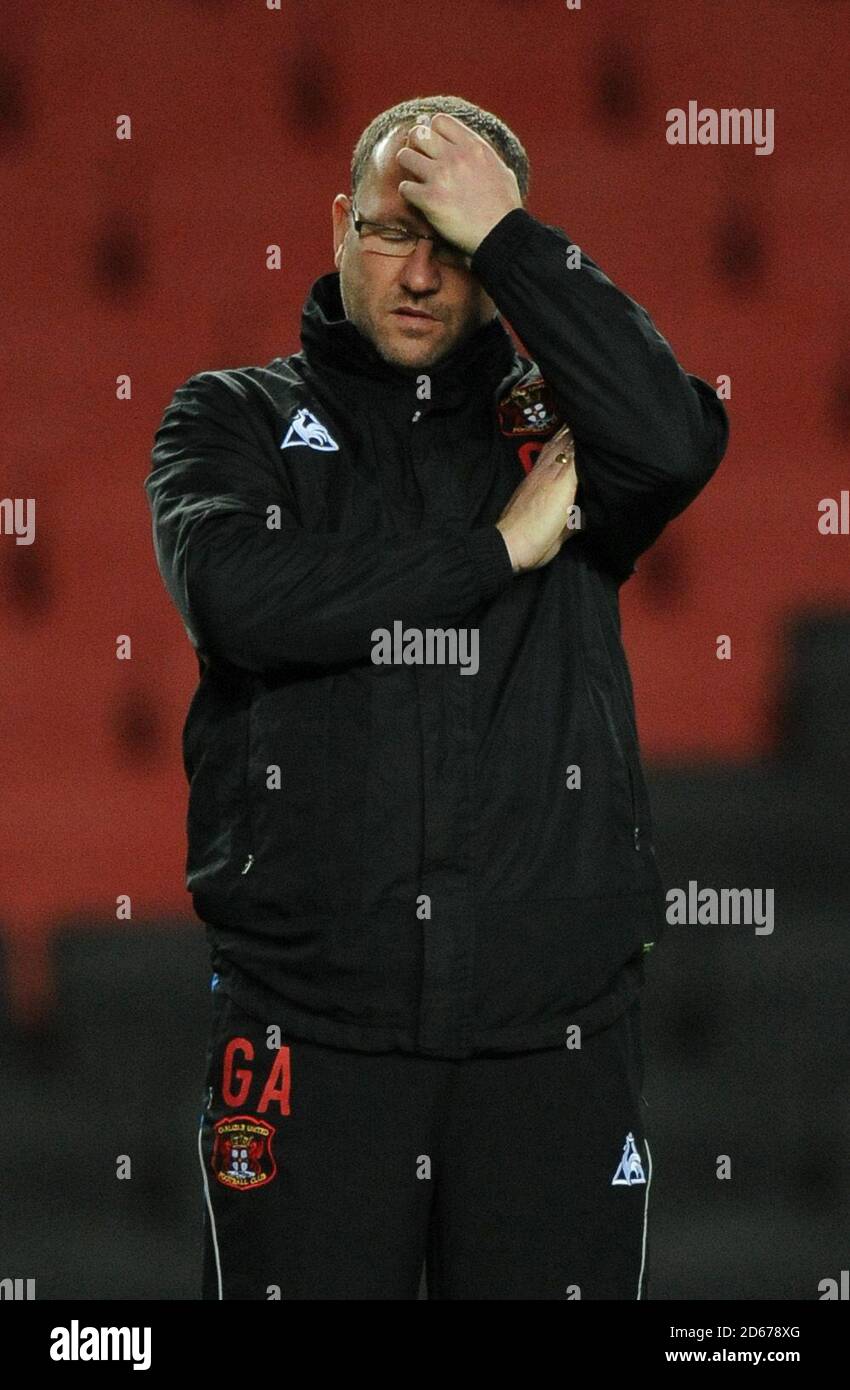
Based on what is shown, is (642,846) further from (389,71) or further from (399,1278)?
(389,71)

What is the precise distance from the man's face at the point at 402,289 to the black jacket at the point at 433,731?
0.05 meters

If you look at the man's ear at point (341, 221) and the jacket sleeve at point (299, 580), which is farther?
the man's ear at point (341, 221)

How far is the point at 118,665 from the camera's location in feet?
5.60

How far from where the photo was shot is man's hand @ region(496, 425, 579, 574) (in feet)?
2.95

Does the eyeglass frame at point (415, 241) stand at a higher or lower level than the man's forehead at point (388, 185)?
lower

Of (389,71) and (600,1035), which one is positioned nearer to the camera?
(600,1035)

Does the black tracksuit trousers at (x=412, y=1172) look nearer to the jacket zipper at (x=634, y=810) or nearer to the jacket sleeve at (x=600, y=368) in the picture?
the jacket zipper at (x=634, y=810)

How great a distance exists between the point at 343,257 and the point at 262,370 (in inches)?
2.9

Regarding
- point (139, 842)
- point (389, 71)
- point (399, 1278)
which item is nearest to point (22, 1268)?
point (139, 842)

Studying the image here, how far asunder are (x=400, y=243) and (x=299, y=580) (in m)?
0.20

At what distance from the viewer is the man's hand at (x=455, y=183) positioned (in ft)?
3.01

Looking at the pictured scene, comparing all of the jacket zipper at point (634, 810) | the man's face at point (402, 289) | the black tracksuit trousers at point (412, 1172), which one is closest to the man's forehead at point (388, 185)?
the man's face at point (402, 289)

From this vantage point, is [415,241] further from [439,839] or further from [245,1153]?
[245,1153]

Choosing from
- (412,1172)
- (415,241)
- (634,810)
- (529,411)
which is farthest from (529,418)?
(412,1172)
